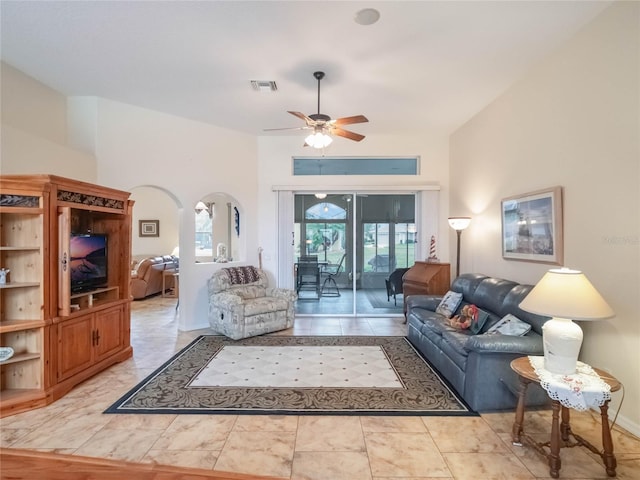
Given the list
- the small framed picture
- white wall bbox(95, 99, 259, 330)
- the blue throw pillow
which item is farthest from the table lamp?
the small framed picture

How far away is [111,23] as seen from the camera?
9.27ft

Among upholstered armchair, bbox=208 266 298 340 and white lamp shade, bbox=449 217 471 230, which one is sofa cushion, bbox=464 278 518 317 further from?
upholstered armchair, bbox=208 266 298 340

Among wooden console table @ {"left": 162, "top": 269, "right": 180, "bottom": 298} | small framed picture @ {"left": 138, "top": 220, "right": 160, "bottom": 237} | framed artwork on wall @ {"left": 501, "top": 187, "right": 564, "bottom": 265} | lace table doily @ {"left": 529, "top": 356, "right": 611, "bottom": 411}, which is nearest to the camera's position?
lace table doily @ {"left": 529, "top": 356, "right": 611, "bottom": 411}

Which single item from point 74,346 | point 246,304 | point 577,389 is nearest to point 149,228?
point 246,304

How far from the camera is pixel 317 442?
7.80 ft

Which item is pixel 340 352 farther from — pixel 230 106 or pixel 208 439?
pixel 230 106

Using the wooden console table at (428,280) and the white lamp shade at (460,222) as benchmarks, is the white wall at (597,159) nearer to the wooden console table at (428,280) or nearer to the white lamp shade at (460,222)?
the white lamp shade at (460,222)

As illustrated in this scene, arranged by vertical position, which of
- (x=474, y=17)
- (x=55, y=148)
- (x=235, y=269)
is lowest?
(x=235, y=269)

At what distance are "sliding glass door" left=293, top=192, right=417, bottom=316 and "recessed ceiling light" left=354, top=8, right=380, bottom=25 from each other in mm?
3562

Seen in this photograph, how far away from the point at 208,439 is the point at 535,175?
403 cm

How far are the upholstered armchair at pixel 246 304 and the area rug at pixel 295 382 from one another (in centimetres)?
31

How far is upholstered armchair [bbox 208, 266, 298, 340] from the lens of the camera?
471 cm

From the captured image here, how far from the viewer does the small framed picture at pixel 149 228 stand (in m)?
9.59

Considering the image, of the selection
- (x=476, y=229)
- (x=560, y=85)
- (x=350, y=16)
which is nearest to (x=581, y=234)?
(x=560, y=85)
